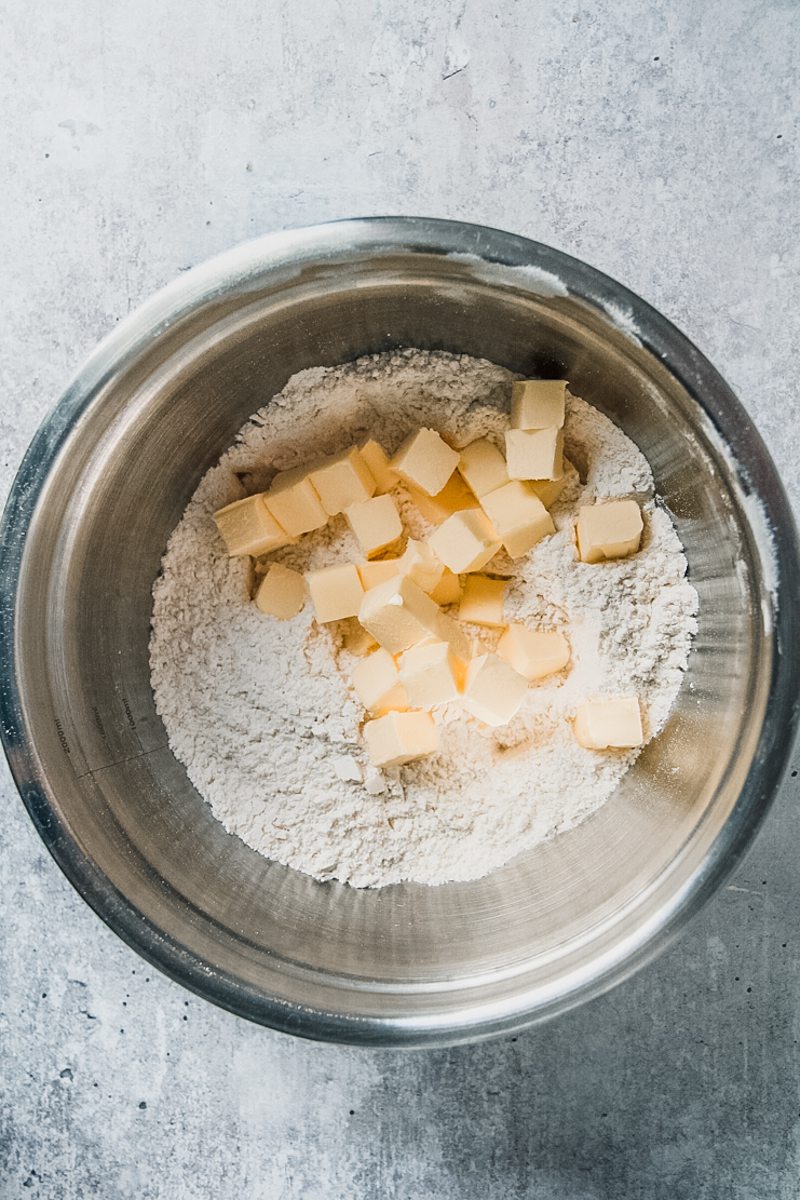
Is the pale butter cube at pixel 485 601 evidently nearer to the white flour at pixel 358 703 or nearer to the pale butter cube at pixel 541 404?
the white flour at pixel 358 703

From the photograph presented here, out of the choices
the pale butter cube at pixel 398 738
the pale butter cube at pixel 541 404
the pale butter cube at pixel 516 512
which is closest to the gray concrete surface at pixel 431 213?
the pale butter cube at pixel 541 404

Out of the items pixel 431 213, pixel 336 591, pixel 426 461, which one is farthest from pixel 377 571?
pixel 431 213

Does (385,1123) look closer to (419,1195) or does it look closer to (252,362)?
(419,1195)

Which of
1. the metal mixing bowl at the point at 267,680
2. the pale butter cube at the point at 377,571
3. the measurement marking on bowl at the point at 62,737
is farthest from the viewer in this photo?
the pale butter cube at the point at 377,571

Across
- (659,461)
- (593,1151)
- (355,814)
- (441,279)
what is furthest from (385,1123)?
(441,279)

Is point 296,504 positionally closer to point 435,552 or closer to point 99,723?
point 435,552

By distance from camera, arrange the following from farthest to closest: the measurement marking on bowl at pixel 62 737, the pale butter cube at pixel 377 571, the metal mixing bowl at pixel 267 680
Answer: the pale butter cube at pixel 377 571, the measurement marking on bowl at pixel 62 737, the metal mixing bowl at pixel 267 680
